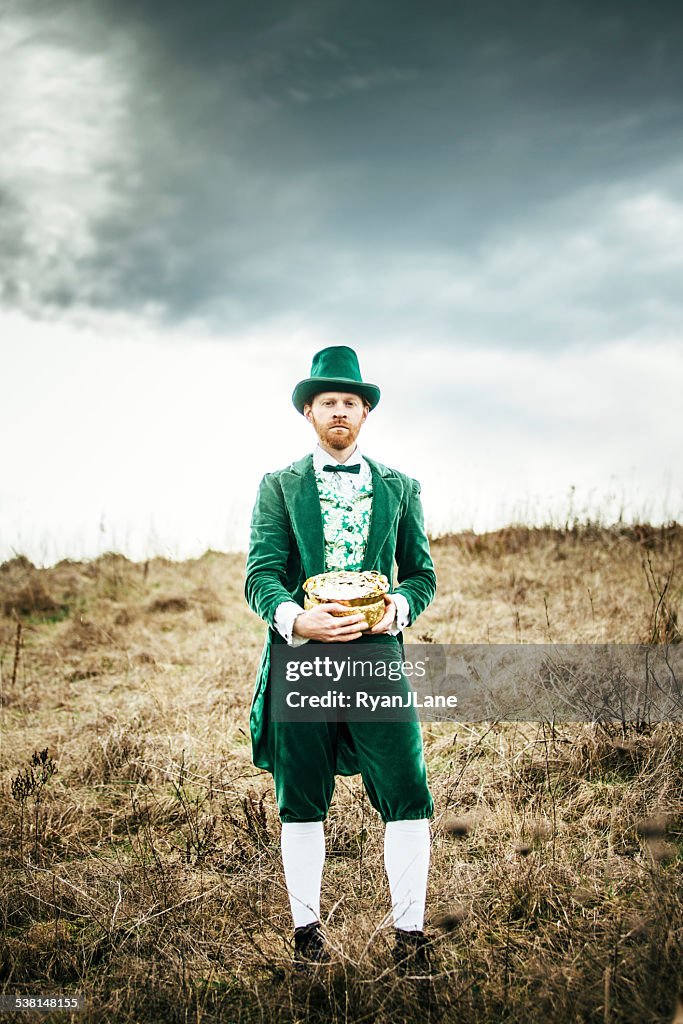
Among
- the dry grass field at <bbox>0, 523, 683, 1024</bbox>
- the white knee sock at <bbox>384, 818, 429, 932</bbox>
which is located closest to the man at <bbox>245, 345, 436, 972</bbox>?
the white knee sock at <bbox>384, 818, 429, 932</bbox>

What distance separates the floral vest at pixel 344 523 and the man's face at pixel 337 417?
0.15 meters

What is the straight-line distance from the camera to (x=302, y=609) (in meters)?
2.38

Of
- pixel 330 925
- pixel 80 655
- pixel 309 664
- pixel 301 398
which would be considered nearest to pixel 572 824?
pixel 330 925

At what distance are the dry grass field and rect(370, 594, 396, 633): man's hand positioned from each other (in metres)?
0.93

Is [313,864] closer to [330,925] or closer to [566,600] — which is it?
[330,925]

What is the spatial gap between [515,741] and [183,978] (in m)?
2.43

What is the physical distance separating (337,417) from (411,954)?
5.72ft

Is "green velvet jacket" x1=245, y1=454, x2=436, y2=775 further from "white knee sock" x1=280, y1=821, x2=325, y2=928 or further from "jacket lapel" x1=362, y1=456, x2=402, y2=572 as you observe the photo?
"white knee sock" x1=280, y1=821, x2=325, y2=928

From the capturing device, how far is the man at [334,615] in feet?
7.70

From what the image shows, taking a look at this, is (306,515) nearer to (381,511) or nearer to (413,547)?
(381,511)

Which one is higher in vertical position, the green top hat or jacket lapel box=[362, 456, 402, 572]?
the green top hat

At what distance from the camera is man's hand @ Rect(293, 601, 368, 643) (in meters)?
2.21
